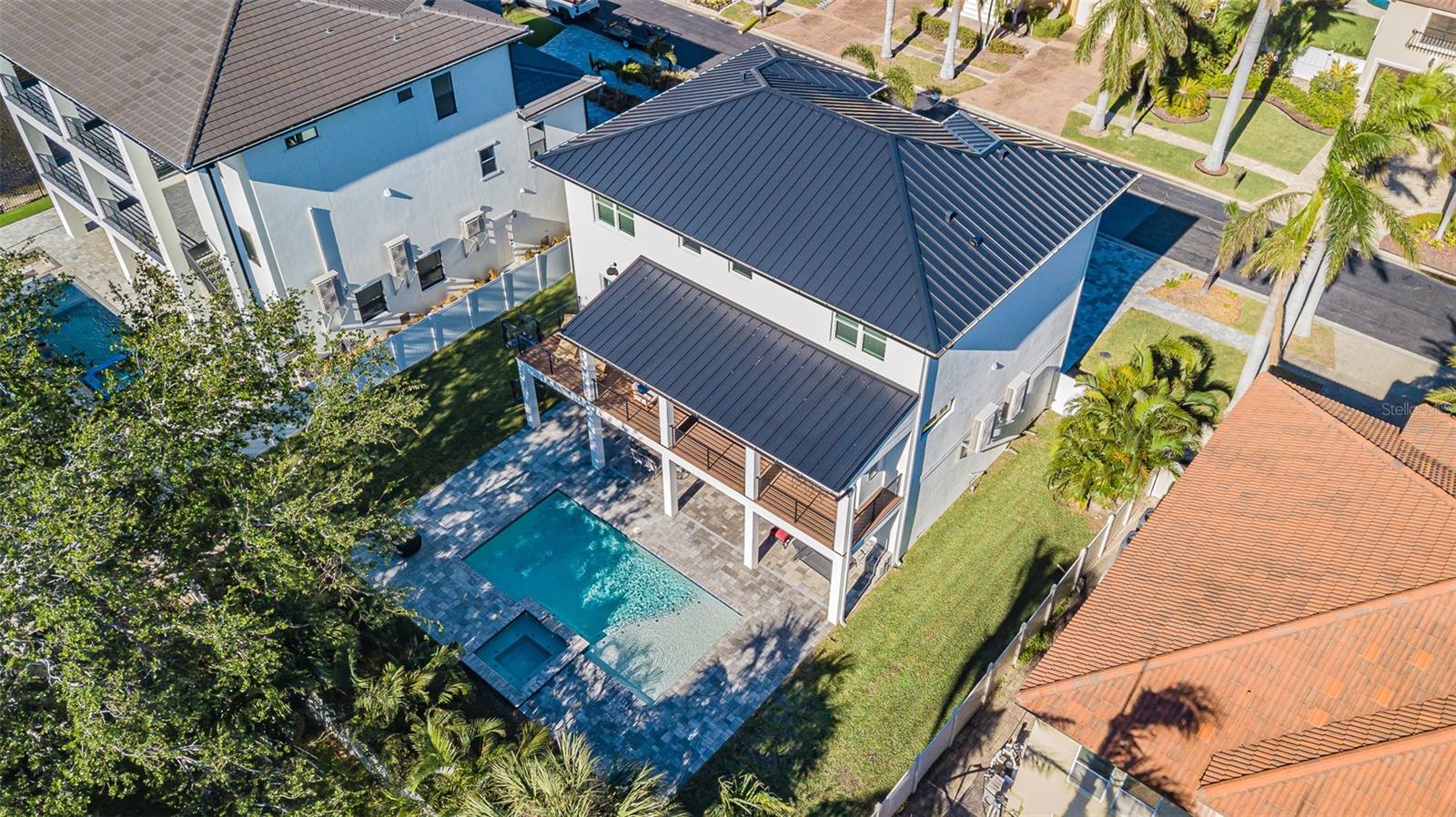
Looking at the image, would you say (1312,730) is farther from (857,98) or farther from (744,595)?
(857,98)

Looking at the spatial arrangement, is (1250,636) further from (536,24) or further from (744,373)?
(536,24)

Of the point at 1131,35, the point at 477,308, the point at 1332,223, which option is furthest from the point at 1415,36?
the point at 477,308

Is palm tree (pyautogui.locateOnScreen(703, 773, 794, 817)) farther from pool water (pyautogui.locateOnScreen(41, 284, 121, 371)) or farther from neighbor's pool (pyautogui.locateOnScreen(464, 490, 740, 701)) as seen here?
pool water (pyautogui.locateOnScreen(41, 284, 121, 371))

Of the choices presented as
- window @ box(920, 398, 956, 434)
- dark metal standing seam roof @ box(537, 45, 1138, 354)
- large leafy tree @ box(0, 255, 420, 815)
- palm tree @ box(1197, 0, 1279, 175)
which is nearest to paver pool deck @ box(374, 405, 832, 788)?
large leafy tree @ box(0, 255, 420, 815)

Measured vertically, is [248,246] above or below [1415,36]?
below

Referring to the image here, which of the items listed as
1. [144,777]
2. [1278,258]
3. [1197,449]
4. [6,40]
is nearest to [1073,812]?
[1197,449]

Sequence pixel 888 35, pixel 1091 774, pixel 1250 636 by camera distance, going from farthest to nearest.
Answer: pixel 888 35 < pixel 1091 774 < pixel 1250 636
